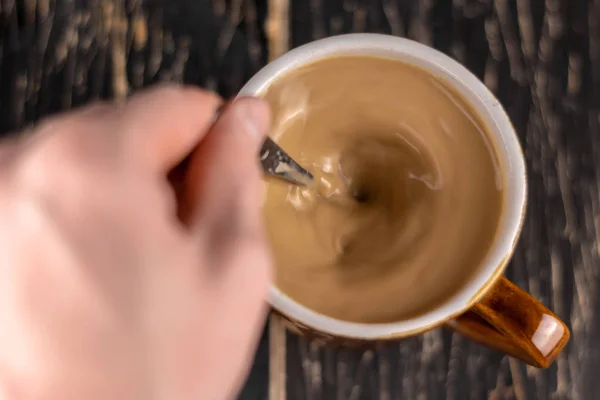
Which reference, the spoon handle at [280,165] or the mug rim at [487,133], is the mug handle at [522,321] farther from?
the spoon handle at [280,165]

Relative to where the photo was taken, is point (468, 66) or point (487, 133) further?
point (468, 66)

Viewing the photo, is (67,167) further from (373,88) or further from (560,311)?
(560,311)

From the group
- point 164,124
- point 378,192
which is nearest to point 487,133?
point 378,192

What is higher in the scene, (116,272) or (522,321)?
(116,272)

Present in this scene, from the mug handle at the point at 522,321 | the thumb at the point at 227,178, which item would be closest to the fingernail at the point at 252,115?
the thumb at the point at 227,178

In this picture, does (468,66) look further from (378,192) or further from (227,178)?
(227,178)

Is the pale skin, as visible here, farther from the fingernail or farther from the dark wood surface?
the dark wood surface

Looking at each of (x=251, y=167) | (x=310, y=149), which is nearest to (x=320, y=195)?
(x=310, y=149)

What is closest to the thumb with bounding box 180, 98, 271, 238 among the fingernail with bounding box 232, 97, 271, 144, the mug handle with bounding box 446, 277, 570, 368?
the fingernail with bounding box 232, 97, 271, 144
